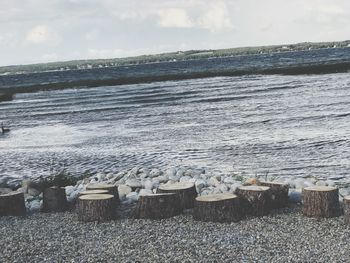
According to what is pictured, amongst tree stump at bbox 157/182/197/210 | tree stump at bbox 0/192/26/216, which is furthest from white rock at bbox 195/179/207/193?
tree stump at bbox 0/192/26/216

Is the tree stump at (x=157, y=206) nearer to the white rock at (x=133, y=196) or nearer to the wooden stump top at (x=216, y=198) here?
the wooden stump top at (x=216, y=198)

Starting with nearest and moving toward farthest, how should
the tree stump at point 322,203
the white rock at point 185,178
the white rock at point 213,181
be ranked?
the tree stump at point 322,203
the white rock at point 213,181
the white rock at point 185,178

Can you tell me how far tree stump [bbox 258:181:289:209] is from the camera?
11203 mm

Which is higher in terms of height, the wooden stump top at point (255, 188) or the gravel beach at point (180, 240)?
the wooden stump top at point (255, 188)

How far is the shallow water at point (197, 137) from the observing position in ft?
61.0

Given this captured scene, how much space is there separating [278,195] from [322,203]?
1121 mm

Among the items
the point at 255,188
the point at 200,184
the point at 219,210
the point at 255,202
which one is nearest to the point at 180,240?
the point at 219,210

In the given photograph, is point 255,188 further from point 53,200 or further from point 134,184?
point 53,200

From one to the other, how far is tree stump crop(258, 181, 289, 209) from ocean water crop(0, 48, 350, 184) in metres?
4.36

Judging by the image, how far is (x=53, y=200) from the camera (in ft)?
39.9

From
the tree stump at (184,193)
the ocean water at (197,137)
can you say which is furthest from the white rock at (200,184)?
the ocean water at (197,137)

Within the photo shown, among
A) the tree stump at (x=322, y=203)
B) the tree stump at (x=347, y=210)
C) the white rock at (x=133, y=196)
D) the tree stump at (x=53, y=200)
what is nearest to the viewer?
the tree stump at (x=347, y=210)

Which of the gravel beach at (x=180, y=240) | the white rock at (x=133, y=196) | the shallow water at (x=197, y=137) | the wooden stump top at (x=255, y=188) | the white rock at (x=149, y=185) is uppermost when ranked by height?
the wooden stump top at (x=255, y=188)

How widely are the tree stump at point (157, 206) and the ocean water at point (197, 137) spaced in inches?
231
